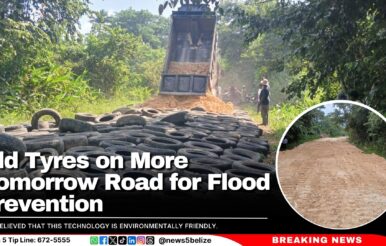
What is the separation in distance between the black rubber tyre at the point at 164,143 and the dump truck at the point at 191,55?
474 cm

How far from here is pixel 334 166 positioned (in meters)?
2.54

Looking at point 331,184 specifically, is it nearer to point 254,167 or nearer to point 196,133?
point 254,167

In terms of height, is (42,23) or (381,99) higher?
(42,23)

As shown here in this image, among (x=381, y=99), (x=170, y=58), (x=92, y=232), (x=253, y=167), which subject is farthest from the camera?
(x=170, y=58)

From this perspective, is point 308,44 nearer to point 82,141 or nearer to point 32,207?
point 82,141

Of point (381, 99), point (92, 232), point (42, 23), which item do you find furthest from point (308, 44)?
point (42, 23)

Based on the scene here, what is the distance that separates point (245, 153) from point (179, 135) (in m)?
0.89

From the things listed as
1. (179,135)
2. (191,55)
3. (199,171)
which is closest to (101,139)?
(179,135)

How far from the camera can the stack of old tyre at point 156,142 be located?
274cm

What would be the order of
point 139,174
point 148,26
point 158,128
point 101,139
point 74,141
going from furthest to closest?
1. point 148,26
2. point 158,128
3. point 101,139
4. point 74,141
5. point 139,174

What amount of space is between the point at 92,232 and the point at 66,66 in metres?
6.17

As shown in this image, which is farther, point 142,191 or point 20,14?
point 20,14

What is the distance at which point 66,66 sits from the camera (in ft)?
26.7

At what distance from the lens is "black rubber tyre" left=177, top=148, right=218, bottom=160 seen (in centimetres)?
292
